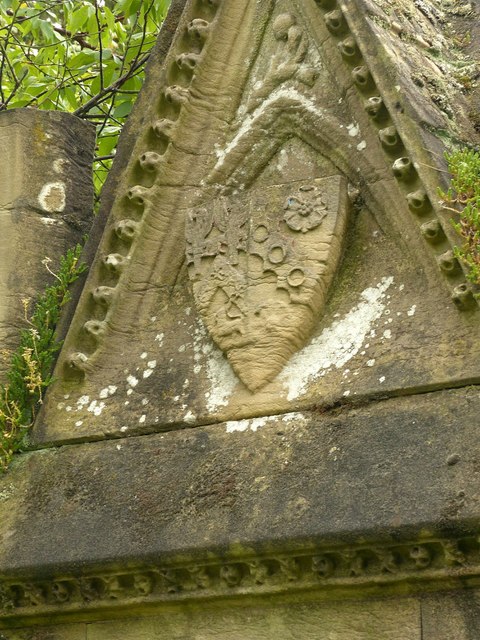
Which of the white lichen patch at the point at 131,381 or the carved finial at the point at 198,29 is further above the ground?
the carved finial at the point at 198,29

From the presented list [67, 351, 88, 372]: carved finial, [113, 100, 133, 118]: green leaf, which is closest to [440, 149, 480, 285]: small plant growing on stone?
[67, 351, 88, 372]: carved finial

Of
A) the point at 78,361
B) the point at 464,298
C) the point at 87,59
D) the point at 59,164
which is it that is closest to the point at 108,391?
the point at 78,361

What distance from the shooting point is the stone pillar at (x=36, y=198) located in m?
5.63

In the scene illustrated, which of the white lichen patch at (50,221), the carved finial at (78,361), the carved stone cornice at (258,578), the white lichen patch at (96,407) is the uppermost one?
the white lichen patch at (50,221)

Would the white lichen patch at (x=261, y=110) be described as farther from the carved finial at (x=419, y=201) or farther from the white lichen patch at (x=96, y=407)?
the white lichen patch at (x=96, y=407)

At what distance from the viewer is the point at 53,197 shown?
5.86 metres

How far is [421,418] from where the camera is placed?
14.1ft

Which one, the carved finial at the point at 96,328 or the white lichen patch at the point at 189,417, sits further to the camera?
the carved finial at the point at 96,328

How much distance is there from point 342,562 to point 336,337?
36.3 inches

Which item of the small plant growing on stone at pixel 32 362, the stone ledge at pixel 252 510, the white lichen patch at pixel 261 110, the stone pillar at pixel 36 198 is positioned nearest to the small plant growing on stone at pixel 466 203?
the stone ledge at pixel 252 510

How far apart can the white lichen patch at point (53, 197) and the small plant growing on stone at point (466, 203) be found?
6.53 ft

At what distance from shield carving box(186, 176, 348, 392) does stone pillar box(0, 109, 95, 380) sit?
3.26 feet

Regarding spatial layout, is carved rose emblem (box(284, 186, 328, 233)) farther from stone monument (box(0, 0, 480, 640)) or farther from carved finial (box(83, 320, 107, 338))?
carved finial (box(83, 320, 107, 338))

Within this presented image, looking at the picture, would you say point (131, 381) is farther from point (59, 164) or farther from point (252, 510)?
point (59, 164)
